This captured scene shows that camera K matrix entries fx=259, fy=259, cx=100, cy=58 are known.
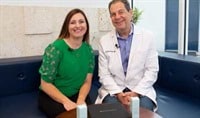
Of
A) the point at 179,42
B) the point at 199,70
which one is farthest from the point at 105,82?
the point at 179,42

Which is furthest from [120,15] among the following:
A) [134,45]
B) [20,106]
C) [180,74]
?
[20,106]

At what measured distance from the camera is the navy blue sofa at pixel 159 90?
219 centimetres

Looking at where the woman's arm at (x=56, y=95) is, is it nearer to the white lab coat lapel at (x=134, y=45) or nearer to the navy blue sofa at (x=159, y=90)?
the navy blue sofa at (x=159, y=90)

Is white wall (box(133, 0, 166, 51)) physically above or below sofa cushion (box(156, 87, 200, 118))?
above

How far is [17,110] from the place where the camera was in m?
2.15

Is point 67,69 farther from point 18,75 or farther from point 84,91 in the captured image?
point 18,75

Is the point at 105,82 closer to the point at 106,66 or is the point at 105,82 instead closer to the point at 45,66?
the point at 106,66

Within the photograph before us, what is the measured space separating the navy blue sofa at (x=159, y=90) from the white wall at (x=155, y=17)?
1.14 m

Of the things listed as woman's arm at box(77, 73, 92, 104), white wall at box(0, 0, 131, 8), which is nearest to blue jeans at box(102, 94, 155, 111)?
woman's arm at box(77, 73, 92, 104)

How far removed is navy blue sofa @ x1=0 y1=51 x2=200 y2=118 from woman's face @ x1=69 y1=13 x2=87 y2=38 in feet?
2.14

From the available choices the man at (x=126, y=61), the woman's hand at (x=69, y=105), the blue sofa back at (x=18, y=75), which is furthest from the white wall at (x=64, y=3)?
the woman's hand at (x=69, y=105)

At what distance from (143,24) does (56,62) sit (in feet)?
6.94

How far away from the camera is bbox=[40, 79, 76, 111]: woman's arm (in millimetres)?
2010

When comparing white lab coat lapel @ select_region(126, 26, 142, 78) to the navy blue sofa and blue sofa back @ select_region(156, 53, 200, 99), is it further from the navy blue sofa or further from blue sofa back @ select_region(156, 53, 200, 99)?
blue sofa back @ select_region(156, 53, 200, 99)
